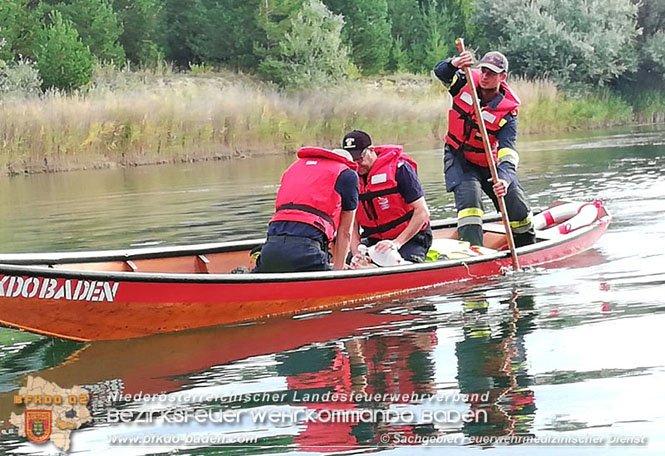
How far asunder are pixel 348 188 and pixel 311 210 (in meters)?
Result: 0.30

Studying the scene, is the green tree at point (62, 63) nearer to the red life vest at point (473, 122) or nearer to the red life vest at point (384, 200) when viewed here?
the red life vest at point (473, 122)

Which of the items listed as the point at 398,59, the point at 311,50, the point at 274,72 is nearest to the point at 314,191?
the point at 311,50

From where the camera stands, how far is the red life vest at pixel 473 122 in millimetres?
9617

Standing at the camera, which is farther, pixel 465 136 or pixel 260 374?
pixel 465 136

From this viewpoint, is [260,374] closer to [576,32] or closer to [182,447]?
[182,447]

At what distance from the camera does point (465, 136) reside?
9.82 metres

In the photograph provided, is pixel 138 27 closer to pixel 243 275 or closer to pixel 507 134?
pixel 507 134

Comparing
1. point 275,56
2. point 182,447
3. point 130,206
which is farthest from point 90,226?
point 275,56

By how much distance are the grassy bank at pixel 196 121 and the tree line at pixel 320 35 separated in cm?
279

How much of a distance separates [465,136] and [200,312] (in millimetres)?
3498

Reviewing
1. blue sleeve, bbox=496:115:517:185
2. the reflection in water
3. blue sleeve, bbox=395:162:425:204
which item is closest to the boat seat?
blue sleeve, bbox=496:115:517:185

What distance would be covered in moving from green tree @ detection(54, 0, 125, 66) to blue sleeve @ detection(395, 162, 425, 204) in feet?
97.0

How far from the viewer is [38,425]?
5391 millimetres

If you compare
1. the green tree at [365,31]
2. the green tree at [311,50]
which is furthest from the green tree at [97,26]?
the green tree at [365,31]
